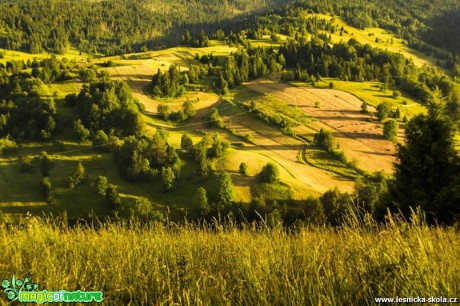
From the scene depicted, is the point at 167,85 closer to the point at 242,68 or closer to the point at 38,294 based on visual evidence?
the point at 242,68

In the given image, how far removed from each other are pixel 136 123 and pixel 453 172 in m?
105

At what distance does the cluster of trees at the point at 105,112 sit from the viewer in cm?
12106

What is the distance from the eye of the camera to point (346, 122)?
12362 cm

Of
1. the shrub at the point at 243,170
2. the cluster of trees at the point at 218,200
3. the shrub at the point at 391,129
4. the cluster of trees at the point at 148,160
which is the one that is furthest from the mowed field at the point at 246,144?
the shrub at the point at 391,129

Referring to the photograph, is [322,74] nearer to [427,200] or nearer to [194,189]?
[194,189]

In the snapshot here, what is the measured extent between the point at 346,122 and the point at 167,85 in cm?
7886

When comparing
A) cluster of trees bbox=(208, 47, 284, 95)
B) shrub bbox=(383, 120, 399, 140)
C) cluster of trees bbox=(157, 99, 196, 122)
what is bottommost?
cluster of trees bbox=(157, 99, 196, 122)

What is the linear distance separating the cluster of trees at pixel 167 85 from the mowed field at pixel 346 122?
117 feet

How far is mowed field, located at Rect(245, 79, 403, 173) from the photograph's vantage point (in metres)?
106

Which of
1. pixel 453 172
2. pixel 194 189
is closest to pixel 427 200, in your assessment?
pixel 453 172

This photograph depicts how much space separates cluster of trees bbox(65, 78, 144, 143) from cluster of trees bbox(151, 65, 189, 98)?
14418 mm

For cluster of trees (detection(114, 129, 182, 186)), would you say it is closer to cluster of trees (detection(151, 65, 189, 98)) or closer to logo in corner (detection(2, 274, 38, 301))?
cluster of trees (detection(151, 65, 189, 98))

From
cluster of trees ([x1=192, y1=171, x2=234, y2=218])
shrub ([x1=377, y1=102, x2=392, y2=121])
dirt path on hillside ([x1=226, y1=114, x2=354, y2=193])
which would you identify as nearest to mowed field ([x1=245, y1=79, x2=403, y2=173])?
shrub ([x1=377, y1=102, x2=392, y2=121])

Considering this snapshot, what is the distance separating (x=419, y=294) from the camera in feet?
15.8
